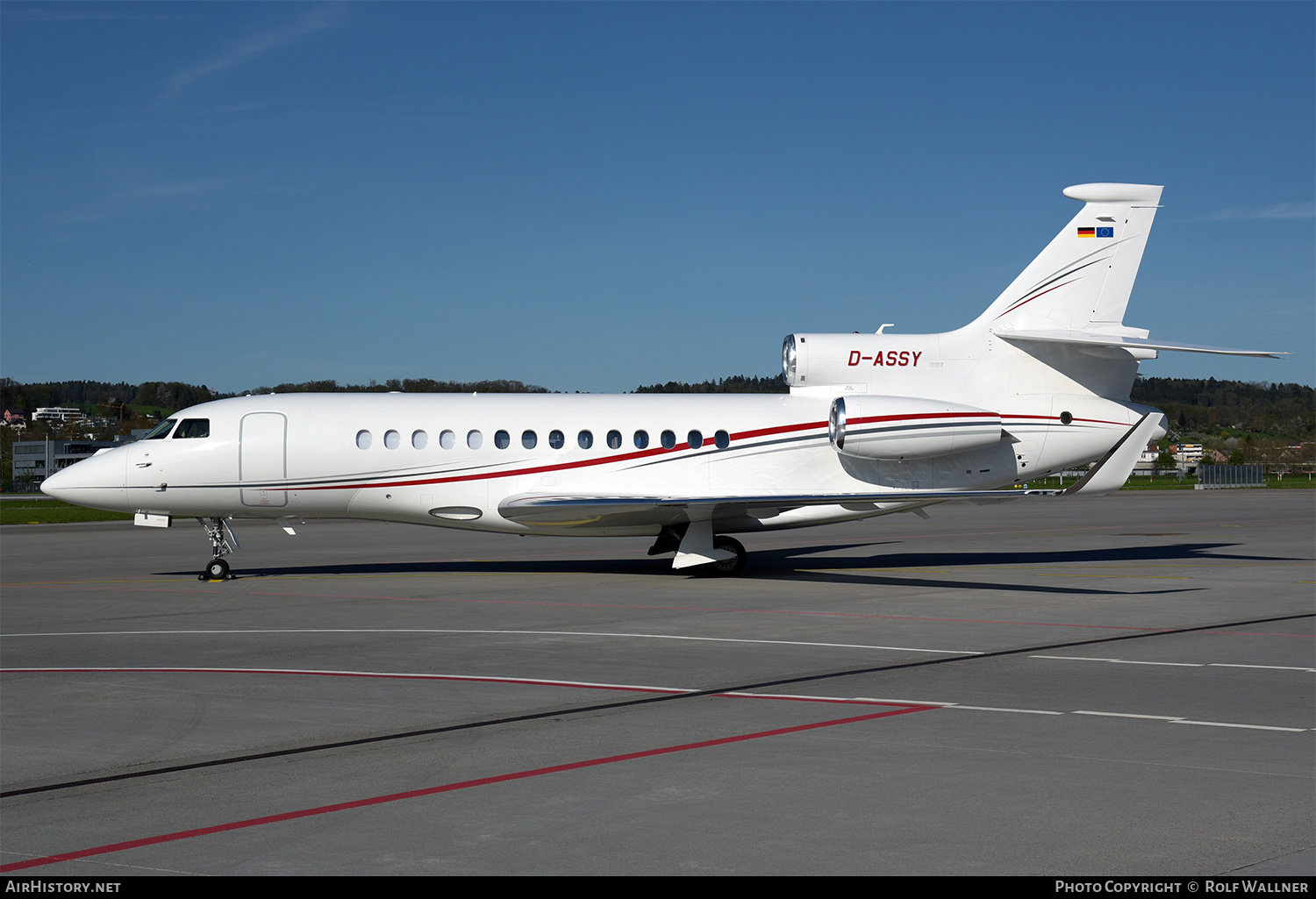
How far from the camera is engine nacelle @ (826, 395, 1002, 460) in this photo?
21828 millimetres

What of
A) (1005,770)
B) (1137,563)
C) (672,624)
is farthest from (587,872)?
(1137,563)

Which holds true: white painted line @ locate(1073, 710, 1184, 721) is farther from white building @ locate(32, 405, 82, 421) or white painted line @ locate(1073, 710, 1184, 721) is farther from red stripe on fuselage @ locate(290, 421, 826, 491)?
white building @ locate(32, 405, 82, 421)

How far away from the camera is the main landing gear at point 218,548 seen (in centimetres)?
2122

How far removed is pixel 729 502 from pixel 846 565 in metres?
5.43

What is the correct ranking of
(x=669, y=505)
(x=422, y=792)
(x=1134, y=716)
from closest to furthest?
(x=422, y=792)
(x=1134, y=716)
(x=669, y=505)

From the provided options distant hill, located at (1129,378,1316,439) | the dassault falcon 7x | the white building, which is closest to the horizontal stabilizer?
the dassault falcon 7x

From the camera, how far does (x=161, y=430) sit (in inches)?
842

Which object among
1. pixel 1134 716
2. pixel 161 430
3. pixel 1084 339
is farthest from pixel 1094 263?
pixel 161 430

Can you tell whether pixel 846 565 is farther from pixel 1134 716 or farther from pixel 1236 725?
pixel 1236 725

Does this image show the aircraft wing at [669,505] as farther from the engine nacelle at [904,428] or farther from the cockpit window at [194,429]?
the cockpit window at [194,429]

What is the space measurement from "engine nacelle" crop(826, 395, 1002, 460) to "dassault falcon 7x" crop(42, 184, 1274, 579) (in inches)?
1.5

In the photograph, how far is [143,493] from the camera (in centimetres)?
2097

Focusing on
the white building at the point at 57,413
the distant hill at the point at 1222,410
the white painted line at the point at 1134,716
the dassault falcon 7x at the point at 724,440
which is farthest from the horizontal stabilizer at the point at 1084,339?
the white building at the point at 57,413

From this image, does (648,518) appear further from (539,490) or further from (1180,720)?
(1180,720)
